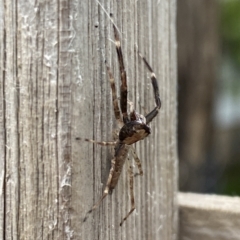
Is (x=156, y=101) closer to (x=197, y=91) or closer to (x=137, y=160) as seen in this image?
(x=137, y=160)

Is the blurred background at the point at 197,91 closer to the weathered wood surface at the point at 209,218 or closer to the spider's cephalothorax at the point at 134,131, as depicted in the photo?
the weathered wood surface at the point at 209,218

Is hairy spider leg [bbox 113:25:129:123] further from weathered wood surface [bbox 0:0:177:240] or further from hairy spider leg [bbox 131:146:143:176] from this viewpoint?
hairy spider leg [bbox 131:146:143:176]

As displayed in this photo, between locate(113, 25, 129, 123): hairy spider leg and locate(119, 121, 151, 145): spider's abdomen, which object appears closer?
locate(113, 25, 129, 123): hairy spider leg

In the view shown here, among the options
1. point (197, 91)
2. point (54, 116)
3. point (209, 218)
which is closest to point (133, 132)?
point (54, 116)

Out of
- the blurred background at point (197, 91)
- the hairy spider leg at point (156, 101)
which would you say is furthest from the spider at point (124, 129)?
the blurred background at point (197, 91)

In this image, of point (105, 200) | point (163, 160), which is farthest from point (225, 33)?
point (105, 200)

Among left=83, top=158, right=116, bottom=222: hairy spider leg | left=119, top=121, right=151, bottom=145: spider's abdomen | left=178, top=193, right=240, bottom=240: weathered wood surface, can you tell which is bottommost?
left=178, top=193, right=240, bottom=240: weathered wood surface

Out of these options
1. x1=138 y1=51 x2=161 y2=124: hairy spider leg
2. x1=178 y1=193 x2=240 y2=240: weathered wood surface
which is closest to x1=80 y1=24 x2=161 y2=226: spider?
x1=138 y1=51 x2=161 y2=124: hairy spider leg

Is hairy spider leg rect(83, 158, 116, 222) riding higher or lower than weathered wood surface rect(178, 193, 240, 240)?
higher
